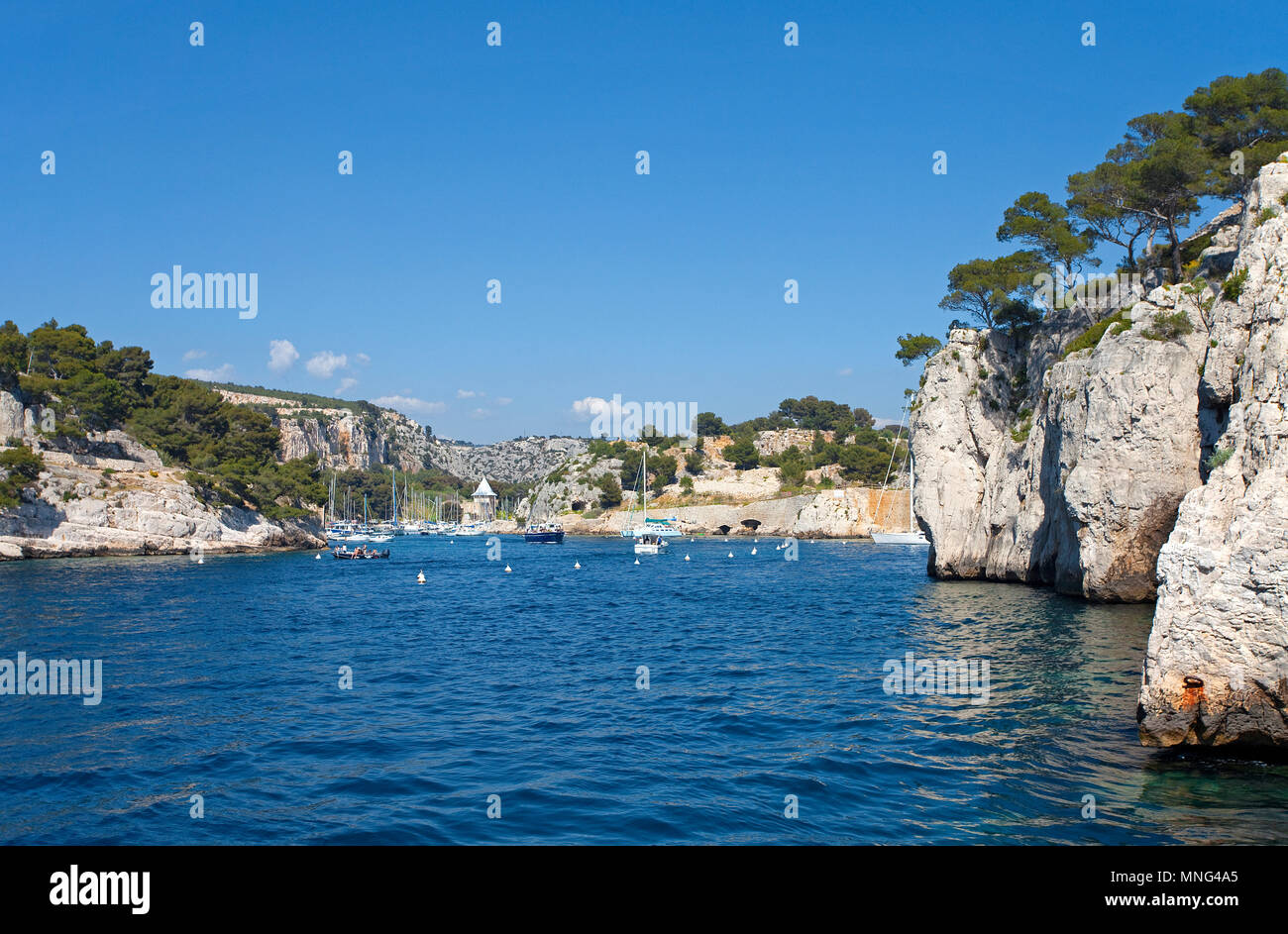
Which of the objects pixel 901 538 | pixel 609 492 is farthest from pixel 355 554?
pixel 609 492

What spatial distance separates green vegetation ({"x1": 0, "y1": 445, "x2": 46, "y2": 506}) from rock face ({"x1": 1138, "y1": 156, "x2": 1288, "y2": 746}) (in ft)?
263

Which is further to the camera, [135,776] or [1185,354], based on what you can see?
[1185,354]

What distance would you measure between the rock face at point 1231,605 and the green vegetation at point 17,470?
80076 mm

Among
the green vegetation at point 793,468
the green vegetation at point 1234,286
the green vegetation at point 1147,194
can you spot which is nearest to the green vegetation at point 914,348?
the green vegetation at point 1147,194

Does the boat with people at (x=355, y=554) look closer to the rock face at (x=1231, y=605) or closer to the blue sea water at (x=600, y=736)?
the blue sea water at (x=600, y=736)

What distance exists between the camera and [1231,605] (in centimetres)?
1420

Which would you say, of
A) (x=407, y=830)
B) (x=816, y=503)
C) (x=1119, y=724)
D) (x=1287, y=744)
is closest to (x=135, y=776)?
(x=407, y=830)

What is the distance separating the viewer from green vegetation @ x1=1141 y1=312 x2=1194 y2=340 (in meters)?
32.8

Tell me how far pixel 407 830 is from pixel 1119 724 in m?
14.3

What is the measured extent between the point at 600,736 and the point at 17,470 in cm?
7381
